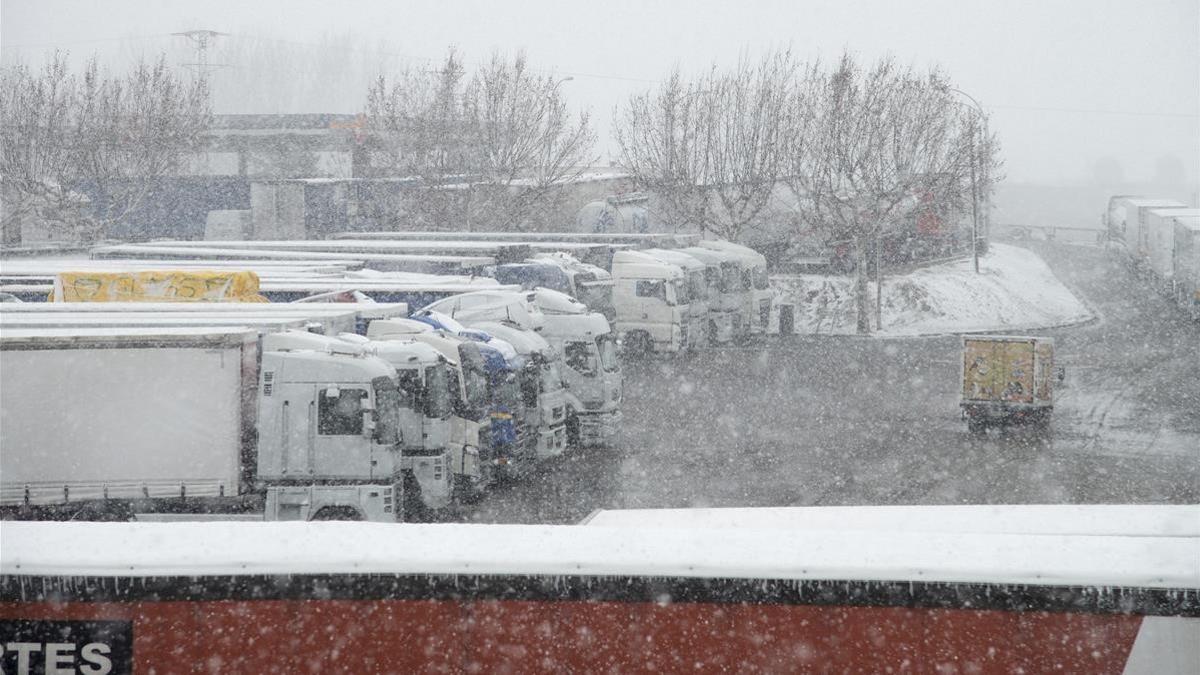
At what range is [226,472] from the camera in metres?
12.5

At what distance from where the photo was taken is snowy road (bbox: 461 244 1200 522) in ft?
54.5

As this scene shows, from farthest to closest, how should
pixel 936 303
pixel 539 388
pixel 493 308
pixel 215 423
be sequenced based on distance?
pixel 936 303, pixel 493 308, pixel 539 388, pixel 215 423

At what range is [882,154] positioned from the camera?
39.4 metres

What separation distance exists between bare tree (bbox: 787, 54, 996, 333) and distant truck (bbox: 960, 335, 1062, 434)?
680 inches

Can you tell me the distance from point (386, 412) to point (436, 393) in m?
1.43

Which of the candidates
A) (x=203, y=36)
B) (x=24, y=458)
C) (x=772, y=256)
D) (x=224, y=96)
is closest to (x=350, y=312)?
(x=24, y=458)

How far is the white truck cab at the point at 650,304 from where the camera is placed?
31.5m

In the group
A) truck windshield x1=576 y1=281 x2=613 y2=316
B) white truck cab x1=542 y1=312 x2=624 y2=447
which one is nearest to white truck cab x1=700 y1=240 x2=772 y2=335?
truck windshield x1=576 y1=281 x2=613 y2=316

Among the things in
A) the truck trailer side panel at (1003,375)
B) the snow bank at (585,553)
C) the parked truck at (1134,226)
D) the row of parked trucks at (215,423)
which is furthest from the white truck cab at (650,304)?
the parked truck at (1134,226)

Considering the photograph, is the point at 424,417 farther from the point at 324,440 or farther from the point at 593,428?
the point at 593,428

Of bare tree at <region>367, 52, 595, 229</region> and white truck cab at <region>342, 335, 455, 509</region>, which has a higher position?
bare tree at <region>367, 52, 595, 229</region>

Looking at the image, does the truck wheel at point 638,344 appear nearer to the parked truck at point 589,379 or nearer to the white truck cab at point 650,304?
the white truck cab at point 650,304

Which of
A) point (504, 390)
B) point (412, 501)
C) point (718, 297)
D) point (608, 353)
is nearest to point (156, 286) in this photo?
point (608, 353)

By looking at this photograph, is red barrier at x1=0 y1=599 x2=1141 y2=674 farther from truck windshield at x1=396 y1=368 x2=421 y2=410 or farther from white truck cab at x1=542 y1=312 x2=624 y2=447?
white truck cab at x1=542 y1=312 x2=624 y2=447
